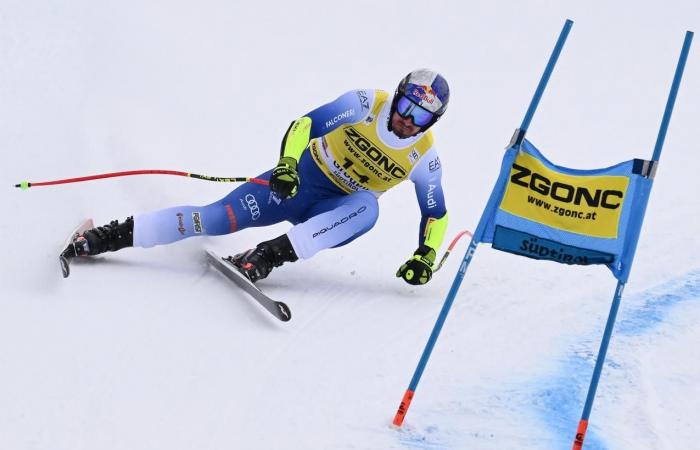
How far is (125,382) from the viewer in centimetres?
399

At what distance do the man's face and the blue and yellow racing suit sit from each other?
0.16ft

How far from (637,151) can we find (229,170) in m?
3.69

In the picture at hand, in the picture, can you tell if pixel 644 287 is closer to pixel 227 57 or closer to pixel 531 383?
pixel 531 383

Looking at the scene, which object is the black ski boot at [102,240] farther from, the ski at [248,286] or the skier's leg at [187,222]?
the ski at [248,286]

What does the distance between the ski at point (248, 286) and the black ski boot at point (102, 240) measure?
471mm

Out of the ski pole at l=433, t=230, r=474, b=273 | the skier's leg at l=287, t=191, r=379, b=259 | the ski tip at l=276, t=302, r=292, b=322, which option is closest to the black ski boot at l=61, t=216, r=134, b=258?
the skier's leg at l=287, t=191, r=379, b=259

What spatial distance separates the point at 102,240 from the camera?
5.45 m

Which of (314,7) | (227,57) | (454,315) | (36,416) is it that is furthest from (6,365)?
(314,7)

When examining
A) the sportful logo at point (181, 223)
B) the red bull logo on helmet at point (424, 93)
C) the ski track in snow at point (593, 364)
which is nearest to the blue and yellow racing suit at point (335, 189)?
the sportful logo at point (181, 223)

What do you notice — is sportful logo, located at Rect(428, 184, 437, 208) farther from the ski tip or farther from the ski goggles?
the ski tip

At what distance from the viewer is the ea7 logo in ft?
12.8

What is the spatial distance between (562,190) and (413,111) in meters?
1.75

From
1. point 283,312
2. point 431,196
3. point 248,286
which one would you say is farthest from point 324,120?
point 283,312

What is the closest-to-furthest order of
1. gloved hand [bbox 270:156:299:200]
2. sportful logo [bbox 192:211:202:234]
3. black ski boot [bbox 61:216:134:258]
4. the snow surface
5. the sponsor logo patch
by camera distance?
the sponsor logo patch
the snow surface
gloved hand [bbox 270:156:299:200]
black ski boot [bbox 61:216:134:258]
sportful logo [bbox 192:211:202:234]
